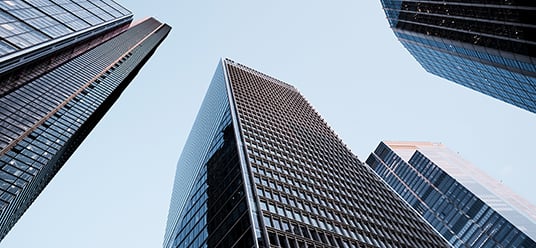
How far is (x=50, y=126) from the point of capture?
8088 cm

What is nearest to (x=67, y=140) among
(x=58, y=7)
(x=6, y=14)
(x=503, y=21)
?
(x=58, y=7)

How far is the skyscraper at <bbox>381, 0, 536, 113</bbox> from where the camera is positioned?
58.2m

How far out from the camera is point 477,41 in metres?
69.1

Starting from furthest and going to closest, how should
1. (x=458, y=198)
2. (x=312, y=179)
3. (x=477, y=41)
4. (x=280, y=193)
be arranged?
(x=458, y=198) → (x=477, y=41) → (x=312, y=179) → (x=280, y=193)

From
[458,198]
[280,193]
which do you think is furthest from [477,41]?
[458,198]

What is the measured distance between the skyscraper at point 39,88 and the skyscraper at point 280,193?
89.1 feet

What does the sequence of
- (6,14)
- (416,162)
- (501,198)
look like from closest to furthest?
Result: (6,14), (501,198), (416,162)

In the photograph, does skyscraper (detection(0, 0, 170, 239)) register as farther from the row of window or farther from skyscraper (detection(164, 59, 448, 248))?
the row of window

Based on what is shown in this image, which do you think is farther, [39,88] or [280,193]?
[39,88]

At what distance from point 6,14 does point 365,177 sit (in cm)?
7093

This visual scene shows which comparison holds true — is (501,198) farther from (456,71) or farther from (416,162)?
(456,71)

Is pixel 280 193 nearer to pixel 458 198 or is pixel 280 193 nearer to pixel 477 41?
pixel 477 41

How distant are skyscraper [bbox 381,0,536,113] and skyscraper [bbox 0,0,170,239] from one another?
6701cm

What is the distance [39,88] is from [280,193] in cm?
6433
